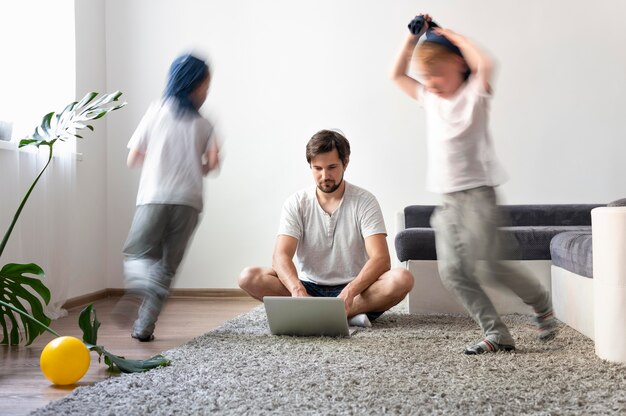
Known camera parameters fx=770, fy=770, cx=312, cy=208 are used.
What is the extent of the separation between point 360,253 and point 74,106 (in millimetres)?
1337

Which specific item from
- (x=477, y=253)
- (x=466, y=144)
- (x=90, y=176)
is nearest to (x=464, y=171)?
(x=466, y=144)

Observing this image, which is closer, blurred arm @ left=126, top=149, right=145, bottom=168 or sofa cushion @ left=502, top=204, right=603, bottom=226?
blurred arm @ left=126, top=149, right=145, bottom=168

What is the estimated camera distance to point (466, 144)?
2.52 meters

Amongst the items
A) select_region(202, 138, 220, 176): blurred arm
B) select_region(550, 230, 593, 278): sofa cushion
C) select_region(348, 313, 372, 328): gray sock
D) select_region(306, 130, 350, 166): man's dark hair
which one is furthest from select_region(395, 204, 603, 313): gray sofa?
select_region(202, 138, 220, 176): blurred arm

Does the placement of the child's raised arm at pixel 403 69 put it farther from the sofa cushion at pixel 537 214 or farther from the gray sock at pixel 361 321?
the sofa cushion at pixel 537 214

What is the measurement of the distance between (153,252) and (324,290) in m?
0.78

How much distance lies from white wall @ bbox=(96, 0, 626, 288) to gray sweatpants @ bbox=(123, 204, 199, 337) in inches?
76.4

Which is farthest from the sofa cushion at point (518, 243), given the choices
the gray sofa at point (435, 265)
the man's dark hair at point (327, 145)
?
the man's dark hair at point (327, 145)

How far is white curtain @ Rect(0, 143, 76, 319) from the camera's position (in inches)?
147

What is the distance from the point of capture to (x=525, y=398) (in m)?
1.90

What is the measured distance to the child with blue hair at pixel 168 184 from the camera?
2.97 metres

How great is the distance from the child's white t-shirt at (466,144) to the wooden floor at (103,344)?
1.22 m

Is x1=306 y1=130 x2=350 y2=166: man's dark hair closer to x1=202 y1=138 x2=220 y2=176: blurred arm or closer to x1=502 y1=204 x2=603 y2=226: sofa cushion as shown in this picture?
x1=202 y1=138 x2=220 y2=176: blurred arm

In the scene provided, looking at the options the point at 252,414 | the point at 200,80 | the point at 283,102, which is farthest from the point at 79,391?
the point at 283,102
